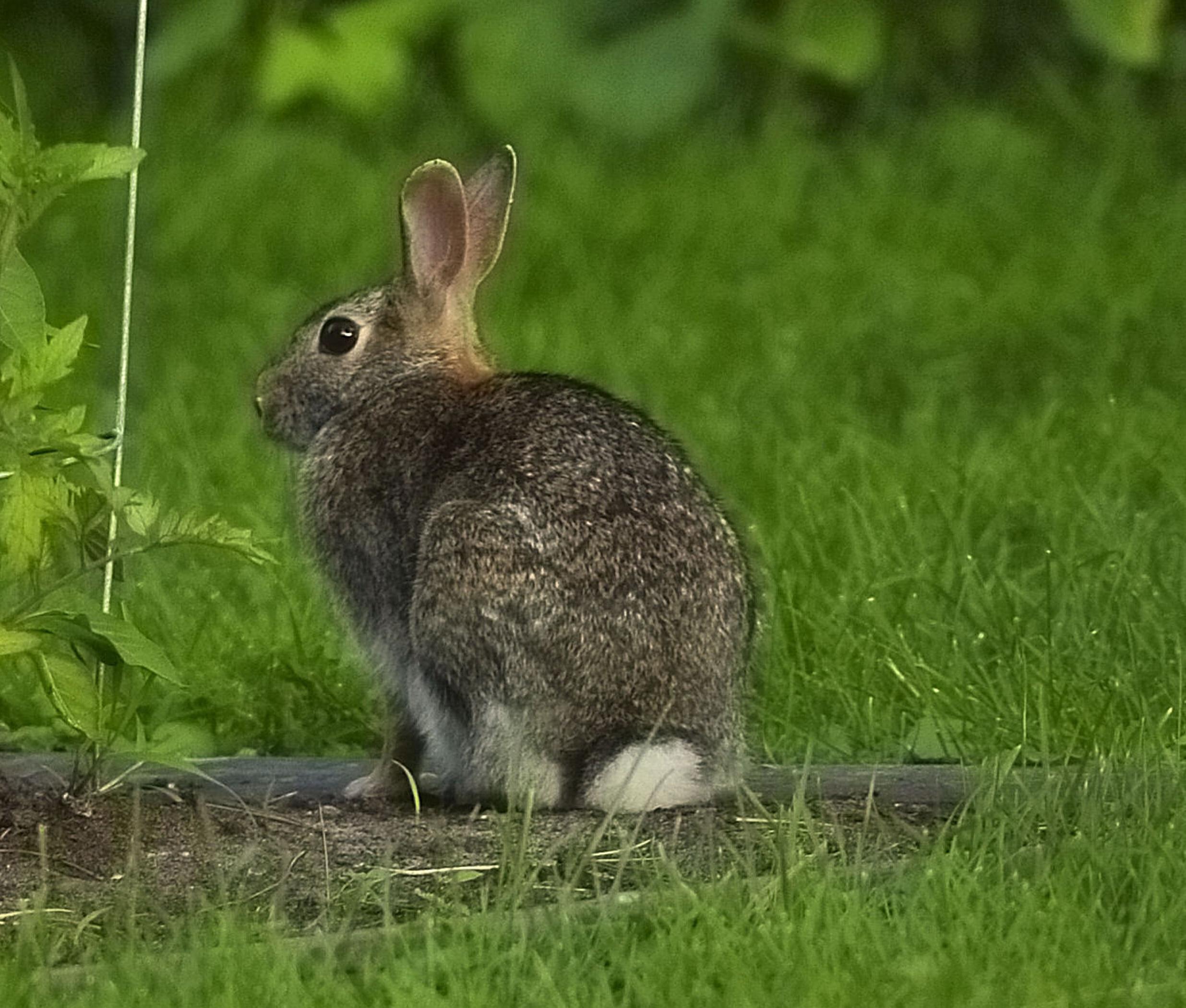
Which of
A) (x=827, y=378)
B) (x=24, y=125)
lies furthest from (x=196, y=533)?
(x=827, y=378)

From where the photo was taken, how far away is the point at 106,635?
404 cm

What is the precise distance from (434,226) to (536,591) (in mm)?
702

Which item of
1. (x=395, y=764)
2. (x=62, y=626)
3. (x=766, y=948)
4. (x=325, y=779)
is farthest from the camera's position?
(x=325, y=779)

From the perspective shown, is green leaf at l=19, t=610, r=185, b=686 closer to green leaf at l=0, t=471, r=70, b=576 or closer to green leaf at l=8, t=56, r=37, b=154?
green leaf at l=0, t=471, r=70, b=576

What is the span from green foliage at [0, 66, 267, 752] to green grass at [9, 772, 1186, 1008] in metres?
0.45

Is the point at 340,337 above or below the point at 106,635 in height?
above

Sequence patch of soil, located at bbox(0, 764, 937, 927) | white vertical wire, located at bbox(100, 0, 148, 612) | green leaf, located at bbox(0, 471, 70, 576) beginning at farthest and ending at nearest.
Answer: white vertical wire, located at bbox(100, 0, 148, 612), green leaf, located at bbox(0, 471, 70, 576), patch of soil, located at bbox(0, 764, 937, 927)

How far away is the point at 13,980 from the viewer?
3.52m

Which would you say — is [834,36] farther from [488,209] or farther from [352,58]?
[488,209]

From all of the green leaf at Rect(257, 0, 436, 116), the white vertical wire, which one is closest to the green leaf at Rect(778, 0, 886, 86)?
the green leaf at Rect(257, 0, 436, 116)

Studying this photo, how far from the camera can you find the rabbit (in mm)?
4273

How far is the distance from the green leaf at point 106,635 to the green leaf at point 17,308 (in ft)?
1.22

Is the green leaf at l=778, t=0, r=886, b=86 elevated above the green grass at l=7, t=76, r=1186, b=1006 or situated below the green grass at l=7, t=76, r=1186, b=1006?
above

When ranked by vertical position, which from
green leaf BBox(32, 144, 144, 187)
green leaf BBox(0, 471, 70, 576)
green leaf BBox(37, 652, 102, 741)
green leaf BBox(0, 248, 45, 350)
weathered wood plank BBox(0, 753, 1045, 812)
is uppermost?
green leaf BBox(32, 144, 144, 187)
